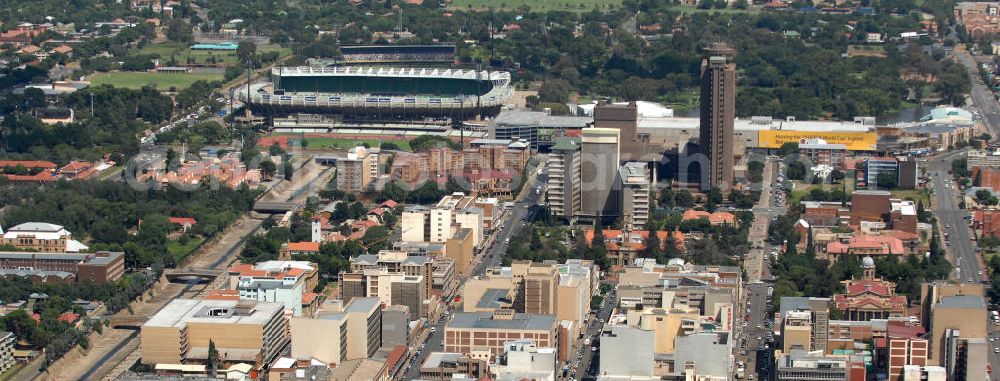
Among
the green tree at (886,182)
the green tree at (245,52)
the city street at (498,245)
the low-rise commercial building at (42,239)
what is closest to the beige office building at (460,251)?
the city street at (498,245)

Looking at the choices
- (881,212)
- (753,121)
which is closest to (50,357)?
(881,212)

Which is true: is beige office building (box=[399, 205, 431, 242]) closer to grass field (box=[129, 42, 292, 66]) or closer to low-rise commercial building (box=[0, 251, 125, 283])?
low-rise commercial building (box=[0, 251, 125, 283])

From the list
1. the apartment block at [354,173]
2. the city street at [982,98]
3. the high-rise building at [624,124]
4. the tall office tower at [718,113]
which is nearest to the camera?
the tall office tower at [718,113]

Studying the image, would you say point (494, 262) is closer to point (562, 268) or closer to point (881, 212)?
point (562, 268)

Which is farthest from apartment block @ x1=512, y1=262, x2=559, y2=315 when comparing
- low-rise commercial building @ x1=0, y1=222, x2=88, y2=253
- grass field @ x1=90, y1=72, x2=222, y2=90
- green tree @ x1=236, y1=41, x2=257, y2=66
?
green tree @ x1=236, y1=41, x2=257, y2=66

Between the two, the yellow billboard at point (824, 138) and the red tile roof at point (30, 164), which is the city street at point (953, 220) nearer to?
the yellow billboard at point (824, 138)

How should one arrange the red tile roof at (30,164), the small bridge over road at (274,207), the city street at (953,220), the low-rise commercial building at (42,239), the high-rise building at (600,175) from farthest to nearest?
the red tile roof at (30,164)
the small bridge over road at (274,207)
the high-rise building at (600,175)
the low-rise commercial building at (42,239)
the city street at (953,220)
